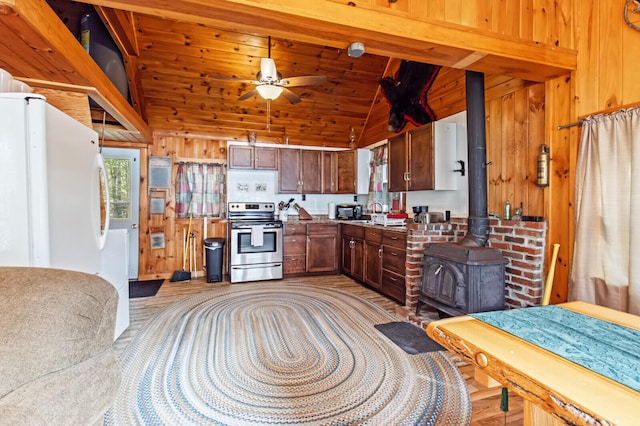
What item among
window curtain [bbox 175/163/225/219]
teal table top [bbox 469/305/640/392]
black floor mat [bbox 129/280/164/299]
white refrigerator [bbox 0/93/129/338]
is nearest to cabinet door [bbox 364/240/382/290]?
window curtain [bbox 175/163/225/219]

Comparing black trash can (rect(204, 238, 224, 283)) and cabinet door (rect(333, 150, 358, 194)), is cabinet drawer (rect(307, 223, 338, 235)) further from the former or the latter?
black trash can (rect(204, 238, 224, 283))

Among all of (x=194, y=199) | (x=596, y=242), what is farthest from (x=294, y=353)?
(x=194, y=199)

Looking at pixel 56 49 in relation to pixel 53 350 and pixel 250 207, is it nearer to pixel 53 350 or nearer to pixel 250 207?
pixel 53 350

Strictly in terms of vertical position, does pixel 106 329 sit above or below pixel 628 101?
below

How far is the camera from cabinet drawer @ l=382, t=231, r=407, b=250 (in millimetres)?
3514

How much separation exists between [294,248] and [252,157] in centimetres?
167

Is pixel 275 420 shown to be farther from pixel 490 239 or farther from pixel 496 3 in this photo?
pixel 496 3

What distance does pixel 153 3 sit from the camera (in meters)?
1.65

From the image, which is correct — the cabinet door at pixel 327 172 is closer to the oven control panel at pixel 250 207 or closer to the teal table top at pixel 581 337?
the oven control panel at pixel 250 207

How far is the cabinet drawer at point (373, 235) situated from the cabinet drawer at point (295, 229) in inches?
43.8

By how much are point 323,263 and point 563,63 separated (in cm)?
388

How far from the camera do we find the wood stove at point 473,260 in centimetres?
260

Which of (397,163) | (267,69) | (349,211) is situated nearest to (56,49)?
(267,69)

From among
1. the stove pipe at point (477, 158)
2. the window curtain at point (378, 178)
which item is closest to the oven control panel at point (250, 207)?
the window curtain at point (378, 178)
